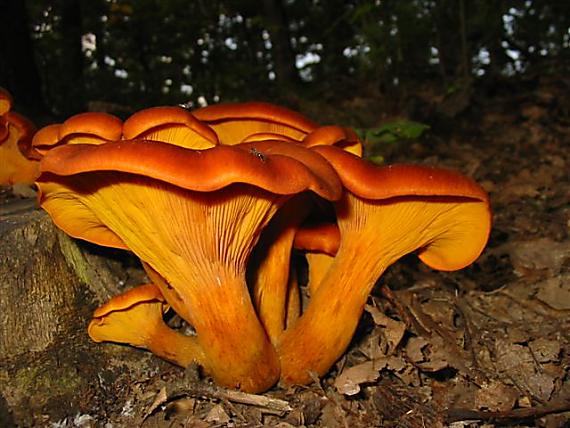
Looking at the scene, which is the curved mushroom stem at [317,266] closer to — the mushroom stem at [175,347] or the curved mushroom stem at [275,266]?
the curved mushroom stem at [275,266]

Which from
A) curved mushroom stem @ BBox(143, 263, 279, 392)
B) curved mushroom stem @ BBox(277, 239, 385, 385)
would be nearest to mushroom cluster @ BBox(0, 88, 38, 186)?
curved mushroom stem @ BBox(143, 263, 279, 392)

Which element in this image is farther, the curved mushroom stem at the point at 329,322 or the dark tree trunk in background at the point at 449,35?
the dark tree trunk in background at the point at 449,35

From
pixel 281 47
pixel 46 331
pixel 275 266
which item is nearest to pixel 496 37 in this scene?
pixel 281 47

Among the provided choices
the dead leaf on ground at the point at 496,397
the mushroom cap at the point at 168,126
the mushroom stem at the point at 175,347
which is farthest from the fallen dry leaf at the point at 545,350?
the mushroom cap at the point at 168,126

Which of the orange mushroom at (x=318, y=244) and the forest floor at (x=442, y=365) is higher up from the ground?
the orange mushroom at (x=318, y=244)

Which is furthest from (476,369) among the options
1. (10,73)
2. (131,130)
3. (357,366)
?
(10,73)

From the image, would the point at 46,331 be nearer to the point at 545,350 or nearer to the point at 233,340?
the point at 233,340

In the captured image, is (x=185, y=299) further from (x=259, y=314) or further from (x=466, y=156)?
(x=466, y=156)
